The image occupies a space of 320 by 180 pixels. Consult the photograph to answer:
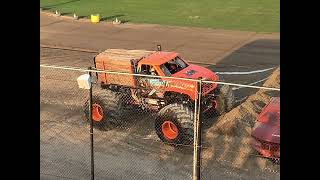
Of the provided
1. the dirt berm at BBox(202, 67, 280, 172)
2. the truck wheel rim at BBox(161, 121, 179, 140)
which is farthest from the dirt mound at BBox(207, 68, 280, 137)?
the truck wheel rim at BBox(161, 121, 179, 140)

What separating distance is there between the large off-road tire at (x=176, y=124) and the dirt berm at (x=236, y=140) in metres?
0.58

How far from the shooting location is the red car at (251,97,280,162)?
8.89 m

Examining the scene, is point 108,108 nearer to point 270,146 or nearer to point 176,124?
point 176,124

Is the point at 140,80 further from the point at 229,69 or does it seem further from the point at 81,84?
the point at 229,69

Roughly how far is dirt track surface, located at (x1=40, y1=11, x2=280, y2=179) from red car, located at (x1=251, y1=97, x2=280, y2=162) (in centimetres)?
25

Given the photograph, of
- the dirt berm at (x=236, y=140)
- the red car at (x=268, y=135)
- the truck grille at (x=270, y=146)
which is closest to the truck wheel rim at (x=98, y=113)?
the dirt berm at (x=236, y=140)

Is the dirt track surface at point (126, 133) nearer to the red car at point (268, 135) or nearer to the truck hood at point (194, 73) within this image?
the red car at point (268, 135)

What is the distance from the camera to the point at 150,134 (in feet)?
35.2

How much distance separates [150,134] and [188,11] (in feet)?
74.2

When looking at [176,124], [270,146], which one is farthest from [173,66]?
[270,146]

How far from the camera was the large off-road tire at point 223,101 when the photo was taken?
11.5 m

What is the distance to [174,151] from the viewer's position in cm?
999

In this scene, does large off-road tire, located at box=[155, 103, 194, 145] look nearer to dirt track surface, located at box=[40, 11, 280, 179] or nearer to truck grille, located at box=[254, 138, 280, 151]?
dirt track surface, located at box=[40, 11, 280, 179]
